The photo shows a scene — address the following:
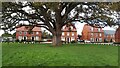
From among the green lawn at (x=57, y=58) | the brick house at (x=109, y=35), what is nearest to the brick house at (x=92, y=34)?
the brick house at (x=109, y=35)

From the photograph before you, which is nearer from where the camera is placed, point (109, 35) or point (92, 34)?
point (109, 35)

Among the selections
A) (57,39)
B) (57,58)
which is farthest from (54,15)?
(57,58)

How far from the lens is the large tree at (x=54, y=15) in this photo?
22.2 m

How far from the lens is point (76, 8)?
23609 millimetres

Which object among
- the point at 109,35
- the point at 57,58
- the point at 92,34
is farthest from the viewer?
the point at 92,34

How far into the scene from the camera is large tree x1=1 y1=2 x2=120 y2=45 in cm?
2225

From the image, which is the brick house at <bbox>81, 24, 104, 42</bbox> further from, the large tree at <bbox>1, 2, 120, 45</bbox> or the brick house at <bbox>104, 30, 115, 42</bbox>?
the large tree at <bbox>1, 2, 120, 45</bbox>

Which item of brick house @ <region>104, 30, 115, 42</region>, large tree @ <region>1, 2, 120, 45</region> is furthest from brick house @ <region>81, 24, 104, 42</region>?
large tree @ <region>1, 2, 120, 45</region>

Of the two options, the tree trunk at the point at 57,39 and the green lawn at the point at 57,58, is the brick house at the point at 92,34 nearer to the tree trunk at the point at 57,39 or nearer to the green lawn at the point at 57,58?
the tree trunk at the point at 57,39

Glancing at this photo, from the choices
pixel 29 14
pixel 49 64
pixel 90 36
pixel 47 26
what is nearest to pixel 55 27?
pixel 47 26

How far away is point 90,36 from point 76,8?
1541 inches

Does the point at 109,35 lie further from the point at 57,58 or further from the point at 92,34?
the point at 57,58

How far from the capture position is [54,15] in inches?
979

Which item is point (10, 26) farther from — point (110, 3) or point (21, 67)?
point (21, 67)
